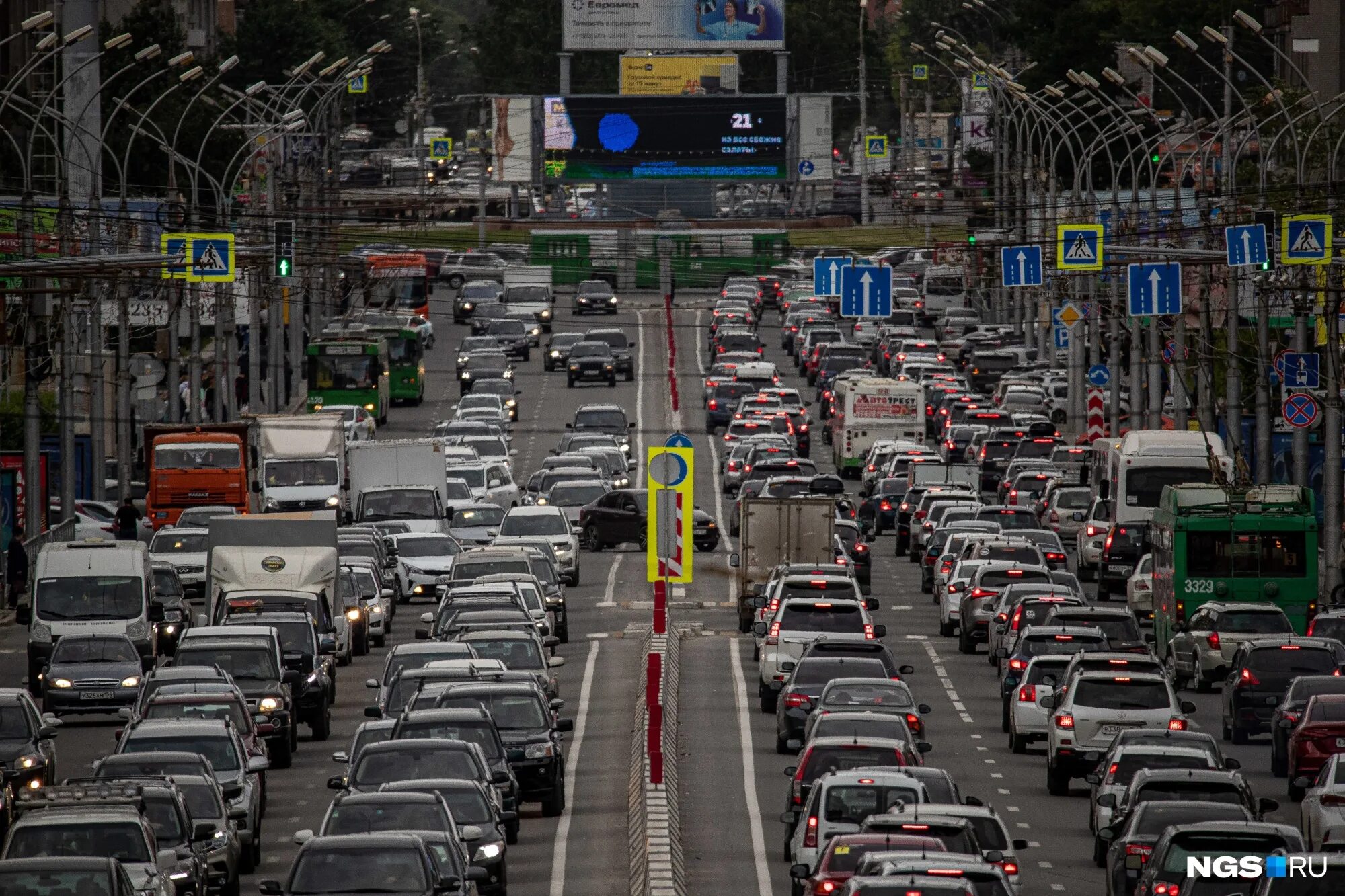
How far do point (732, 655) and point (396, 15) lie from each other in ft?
450

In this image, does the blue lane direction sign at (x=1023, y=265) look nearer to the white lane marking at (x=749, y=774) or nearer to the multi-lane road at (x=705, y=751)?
the multi-lane road at (x=705, y=751)

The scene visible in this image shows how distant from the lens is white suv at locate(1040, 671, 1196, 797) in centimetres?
3083

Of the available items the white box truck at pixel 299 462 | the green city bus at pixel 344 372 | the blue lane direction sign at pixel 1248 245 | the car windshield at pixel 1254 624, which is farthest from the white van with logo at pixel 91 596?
the green city bus at pixel 344 372

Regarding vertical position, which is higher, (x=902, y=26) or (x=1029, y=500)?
(x=902, y=26)

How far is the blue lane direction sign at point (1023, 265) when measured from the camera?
5644cm

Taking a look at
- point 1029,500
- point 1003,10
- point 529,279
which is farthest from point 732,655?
point 1003,10

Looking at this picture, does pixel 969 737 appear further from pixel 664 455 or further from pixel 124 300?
pixel 124 300

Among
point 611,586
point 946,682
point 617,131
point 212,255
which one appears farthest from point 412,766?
point 617,131

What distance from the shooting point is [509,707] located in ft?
98.4

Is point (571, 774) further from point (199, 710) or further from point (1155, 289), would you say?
point (1155, 289)

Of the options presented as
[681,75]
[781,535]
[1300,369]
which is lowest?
[781,535]

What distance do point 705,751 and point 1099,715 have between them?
18.8 ft

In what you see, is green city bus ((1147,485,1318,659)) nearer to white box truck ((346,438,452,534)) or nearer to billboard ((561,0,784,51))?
white box truck ((346,438,452,534))

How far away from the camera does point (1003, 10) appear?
159 metres
